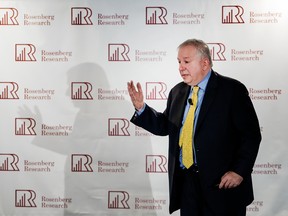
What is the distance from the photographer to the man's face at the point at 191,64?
264cm

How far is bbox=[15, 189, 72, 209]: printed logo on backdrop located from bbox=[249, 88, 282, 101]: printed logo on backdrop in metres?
1.92

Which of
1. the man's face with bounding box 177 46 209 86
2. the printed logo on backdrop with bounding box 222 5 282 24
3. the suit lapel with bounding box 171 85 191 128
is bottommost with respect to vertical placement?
the suit lapel with bounding box 171 85 191 128

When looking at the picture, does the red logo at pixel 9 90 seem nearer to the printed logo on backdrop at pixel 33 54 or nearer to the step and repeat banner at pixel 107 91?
the step and repeat banner at pixel 107 91

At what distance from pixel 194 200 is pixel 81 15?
2105 mm

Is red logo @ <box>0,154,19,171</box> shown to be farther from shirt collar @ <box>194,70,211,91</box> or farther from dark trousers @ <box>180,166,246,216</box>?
shirt collar @ <box>194,70,211,91</box>

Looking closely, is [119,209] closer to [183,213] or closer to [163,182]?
[163,182]

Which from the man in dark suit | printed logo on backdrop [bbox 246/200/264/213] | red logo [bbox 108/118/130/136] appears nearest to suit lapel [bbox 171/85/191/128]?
the man in dark suit

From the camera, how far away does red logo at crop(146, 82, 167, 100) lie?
3.87 metres

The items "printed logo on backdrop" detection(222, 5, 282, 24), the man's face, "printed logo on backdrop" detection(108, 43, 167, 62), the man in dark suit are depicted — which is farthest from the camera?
"printed logo on backdrop" detection(108, 43, 167, 62)

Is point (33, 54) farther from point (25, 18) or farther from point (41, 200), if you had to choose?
point (41, 200)

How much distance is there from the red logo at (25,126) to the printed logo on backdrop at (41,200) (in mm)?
539

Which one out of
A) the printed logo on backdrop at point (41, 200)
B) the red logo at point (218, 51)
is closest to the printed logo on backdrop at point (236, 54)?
the red logo at point (218, 51)

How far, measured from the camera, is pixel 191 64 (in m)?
2.64

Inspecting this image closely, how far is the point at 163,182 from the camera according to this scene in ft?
12.8
